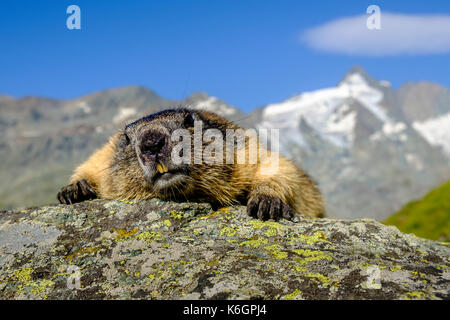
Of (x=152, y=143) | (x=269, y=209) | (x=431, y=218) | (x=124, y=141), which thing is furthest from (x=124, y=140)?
(x=431, y=218)

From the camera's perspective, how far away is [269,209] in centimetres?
786

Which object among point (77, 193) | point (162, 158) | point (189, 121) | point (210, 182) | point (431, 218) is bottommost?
point (431, 218)

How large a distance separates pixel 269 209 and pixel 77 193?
185 inches

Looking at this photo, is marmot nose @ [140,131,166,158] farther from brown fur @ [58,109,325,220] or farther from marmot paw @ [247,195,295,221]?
marmot paw @ [247,195,295,221]

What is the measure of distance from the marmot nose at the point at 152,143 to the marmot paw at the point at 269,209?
1.98 meters

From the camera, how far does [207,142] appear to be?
888 centimetres

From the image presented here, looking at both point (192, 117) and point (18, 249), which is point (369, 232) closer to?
point (192, 117)

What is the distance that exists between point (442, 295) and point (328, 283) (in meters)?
1.32

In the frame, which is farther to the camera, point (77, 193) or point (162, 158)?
point (77, 193)

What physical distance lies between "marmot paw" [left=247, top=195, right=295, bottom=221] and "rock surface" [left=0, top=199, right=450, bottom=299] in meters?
0.20

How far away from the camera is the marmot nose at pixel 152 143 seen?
7945mm

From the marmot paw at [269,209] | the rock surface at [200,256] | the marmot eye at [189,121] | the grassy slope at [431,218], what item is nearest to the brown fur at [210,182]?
the marmot paw at [269,209]

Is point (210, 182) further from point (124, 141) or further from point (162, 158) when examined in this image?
point (124, 141)
